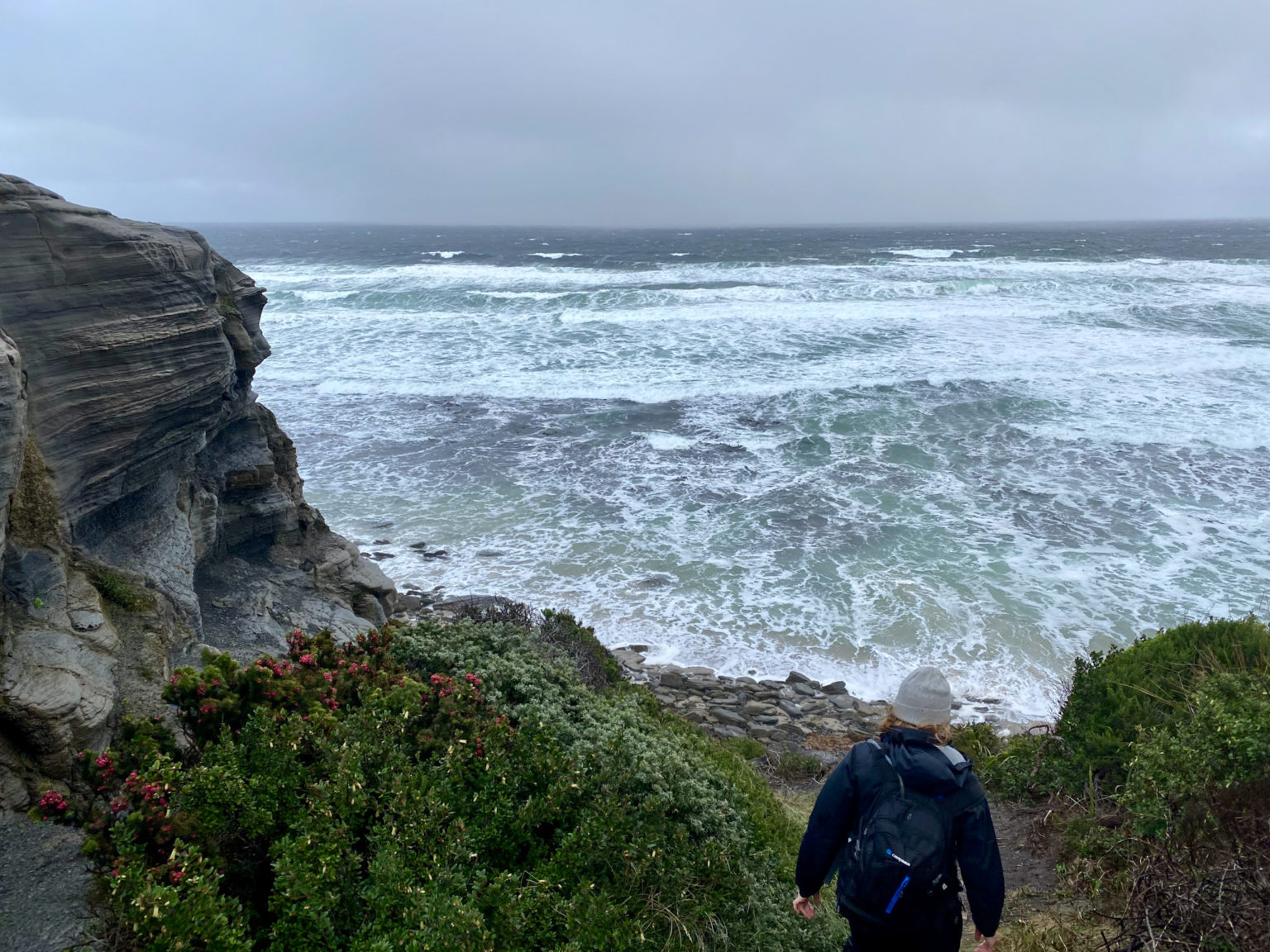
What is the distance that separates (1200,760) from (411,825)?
4617mm

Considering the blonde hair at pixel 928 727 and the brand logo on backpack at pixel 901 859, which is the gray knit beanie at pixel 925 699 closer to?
the blonde hair at pixel 928 727

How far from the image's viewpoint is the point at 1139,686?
6707 millimetres

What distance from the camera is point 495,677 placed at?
19.6ft

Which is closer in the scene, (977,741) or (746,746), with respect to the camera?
(977,741)

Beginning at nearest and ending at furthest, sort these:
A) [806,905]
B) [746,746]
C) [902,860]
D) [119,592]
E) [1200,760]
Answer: [902,860], [806,905], [1200,760], [119,592], [746,746]

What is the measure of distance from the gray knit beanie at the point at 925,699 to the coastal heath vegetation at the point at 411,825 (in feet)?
5.61

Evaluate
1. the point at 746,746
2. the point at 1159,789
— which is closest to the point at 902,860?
the point at 1159,789

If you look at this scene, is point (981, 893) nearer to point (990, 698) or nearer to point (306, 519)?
point (990, 698)

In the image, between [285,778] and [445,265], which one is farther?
[445,265]

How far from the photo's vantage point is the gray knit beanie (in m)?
3.22

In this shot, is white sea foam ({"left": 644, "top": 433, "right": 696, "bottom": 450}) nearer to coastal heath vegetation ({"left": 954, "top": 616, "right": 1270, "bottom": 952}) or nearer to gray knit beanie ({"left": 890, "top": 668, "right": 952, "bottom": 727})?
coastal heath vegetation ({"left": 954, "top": 616, "right": 1270, "bottom": 952})

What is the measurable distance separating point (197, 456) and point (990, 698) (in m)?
9.93

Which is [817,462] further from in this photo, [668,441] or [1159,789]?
[1159,789]

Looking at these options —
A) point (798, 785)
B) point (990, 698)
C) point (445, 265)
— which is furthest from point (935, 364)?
point (445, 265)
